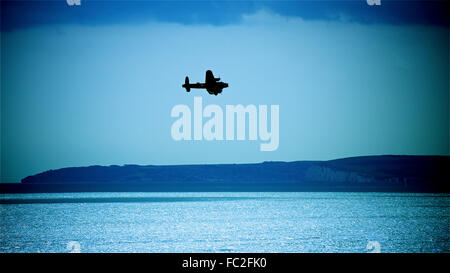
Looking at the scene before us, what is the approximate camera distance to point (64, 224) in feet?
158
